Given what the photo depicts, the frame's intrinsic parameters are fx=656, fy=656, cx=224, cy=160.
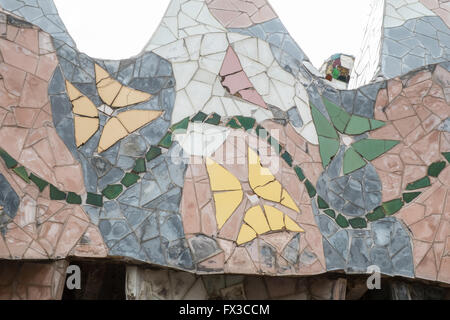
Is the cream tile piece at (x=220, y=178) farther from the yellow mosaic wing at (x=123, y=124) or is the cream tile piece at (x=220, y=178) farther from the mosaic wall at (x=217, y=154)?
the yellow mosaic wing at (x=123, y=124)

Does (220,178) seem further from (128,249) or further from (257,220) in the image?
(128,249)

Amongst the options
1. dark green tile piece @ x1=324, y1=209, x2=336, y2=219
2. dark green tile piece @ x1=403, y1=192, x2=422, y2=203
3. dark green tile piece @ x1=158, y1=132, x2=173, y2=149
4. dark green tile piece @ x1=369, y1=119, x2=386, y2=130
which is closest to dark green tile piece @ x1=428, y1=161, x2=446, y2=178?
dark green tile piece @ x1=403, y1=192, x2=422, y2=203

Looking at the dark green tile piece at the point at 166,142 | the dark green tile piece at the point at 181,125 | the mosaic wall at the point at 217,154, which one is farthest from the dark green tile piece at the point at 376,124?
the dark green tile piece at the point at 166,142

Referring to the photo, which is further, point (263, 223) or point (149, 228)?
point (263, 223)

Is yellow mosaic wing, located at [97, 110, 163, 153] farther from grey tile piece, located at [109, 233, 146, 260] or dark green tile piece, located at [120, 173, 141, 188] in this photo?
grey tile piece, located at [109, 233, 146, 260]

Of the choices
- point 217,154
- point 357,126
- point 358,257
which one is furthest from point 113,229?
point 357,126

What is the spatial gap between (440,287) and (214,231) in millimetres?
2134

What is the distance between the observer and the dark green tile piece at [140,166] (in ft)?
16.6

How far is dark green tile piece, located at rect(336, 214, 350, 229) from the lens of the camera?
216 inches

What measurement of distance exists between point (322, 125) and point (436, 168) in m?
1.08

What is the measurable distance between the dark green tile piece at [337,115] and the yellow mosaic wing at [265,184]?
3.29 feet

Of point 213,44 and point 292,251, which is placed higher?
point 213,44

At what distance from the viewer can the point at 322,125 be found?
582 centimetres
